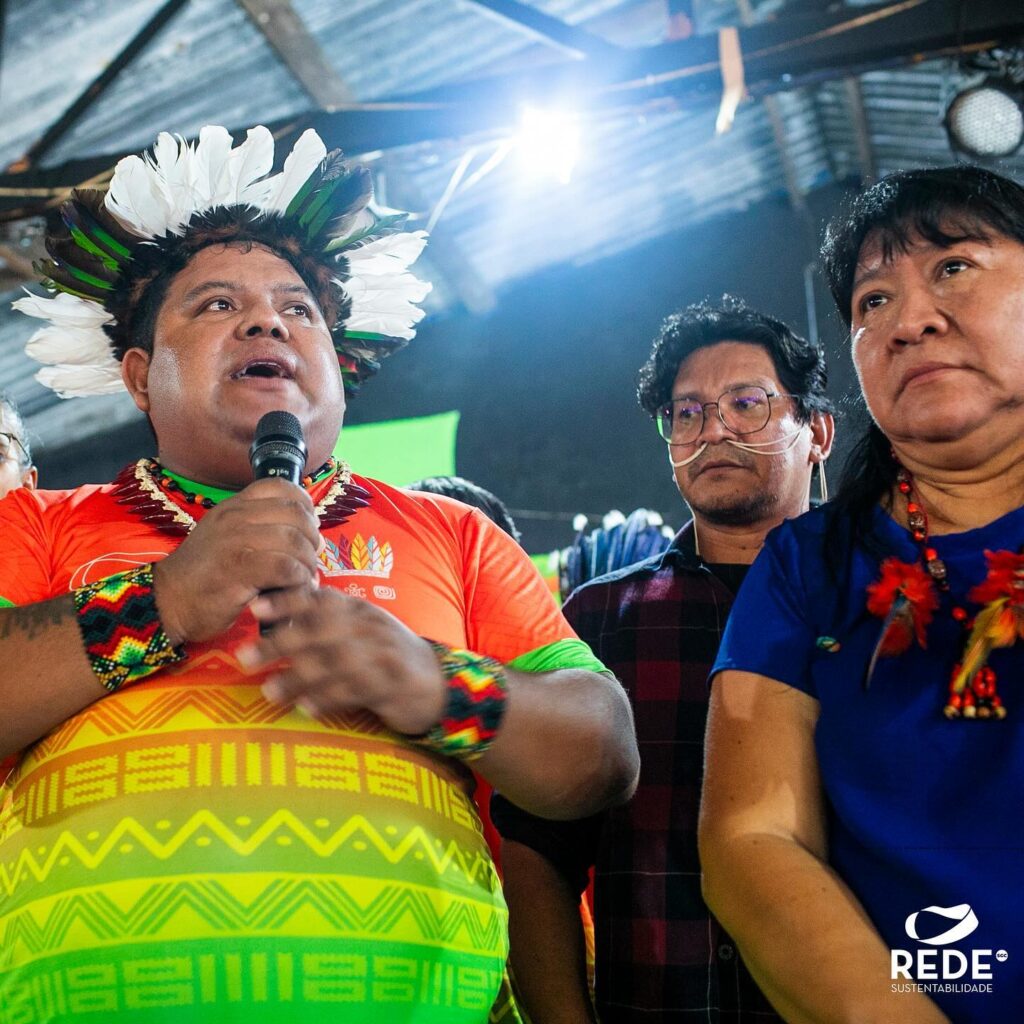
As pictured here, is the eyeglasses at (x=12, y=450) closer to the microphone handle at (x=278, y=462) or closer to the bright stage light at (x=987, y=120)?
the microphone handle at (x=278, y=462)

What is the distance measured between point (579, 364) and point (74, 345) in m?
6.66

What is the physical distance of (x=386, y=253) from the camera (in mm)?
2385

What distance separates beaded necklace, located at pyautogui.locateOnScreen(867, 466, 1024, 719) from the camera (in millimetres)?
1646

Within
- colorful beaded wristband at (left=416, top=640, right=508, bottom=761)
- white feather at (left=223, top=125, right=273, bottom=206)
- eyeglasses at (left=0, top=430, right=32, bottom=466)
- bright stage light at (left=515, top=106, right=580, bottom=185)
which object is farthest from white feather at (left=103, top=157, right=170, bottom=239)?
bright stage light at (left=515, top=106, right=580, bottom=185)

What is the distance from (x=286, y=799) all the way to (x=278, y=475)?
42 cm

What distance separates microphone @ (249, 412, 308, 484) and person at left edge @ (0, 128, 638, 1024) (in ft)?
0.26

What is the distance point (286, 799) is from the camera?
164 cm

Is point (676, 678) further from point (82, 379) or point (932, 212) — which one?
point (82, 379)

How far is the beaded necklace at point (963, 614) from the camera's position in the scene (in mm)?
1646

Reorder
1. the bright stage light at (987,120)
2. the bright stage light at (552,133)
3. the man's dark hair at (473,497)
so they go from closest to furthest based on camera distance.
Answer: the man's dark hair at (473,497), the bright stage light at (987,120), the bright stage light at (552,133)

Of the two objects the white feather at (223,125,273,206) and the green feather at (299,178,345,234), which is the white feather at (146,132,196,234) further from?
the green feather at (299,178,345,234)

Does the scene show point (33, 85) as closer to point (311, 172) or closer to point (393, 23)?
point (393, 23)

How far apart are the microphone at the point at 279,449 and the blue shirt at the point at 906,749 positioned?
0.67 m

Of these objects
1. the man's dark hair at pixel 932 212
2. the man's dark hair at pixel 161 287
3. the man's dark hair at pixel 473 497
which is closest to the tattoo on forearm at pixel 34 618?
the man's dark hair at pixel 161 287
